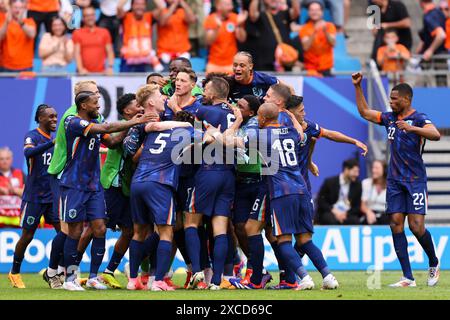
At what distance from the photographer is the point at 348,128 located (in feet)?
66.6

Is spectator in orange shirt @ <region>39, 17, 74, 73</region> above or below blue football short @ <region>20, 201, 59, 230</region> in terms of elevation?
above

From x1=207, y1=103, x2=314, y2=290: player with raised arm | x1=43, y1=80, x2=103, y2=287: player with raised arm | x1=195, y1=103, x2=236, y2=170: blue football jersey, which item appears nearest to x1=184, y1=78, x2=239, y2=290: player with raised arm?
x1=195, y1=103, x2=236, y2=170: blue football jersey

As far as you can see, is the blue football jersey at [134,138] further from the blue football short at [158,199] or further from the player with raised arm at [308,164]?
the player with raised arm at [308,164]

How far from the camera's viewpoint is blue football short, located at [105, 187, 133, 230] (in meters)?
14.2

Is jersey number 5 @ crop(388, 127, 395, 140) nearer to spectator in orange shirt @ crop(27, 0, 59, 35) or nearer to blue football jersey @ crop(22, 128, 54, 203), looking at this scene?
blue football jersey @ crop(22, 128, 54, 203)

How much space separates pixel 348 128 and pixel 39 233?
6061mm

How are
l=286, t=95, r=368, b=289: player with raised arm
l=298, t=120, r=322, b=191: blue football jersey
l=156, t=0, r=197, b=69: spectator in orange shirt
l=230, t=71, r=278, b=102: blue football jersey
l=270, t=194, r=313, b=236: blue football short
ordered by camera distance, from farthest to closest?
l=156, t=0, r=197, b=69: spectator in orange shirt, l=230, t=71, r=278, b=102: blue football jersey, l=298, t=120, r=322, b=191: blue football jersey, l=286, t=95, r=368, b=289: player with raised arm, l=270, t=194, r=313, b=236: blue football short

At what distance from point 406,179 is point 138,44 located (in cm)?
800

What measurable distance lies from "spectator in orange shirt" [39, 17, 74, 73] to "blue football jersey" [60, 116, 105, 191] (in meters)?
7.62

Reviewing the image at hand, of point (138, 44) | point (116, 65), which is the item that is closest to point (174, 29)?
point (138, 44)

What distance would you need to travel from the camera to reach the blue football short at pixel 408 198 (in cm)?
1389
